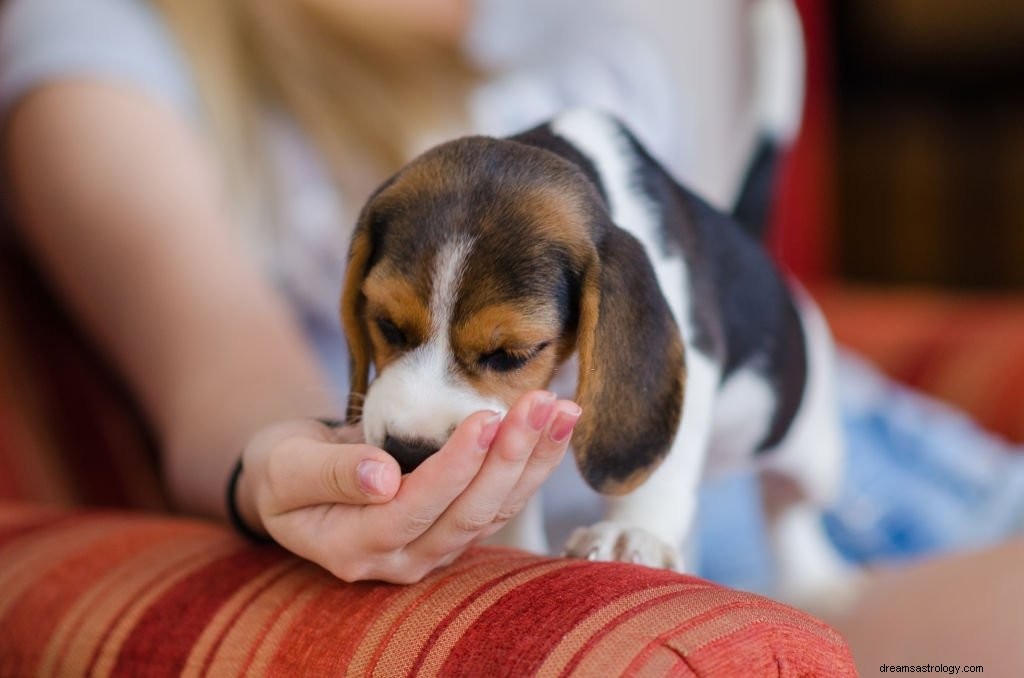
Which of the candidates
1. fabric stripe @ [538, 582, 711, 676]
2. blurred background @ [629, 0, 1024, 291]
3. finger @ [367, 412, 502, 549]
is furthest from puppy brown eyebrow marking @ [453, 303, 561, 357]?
blurred background @ [629, 0, 1024, 291]

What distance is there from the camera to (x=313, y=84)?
1886 millimetres

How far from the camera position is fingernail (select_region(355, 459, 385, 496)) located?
0.75 m

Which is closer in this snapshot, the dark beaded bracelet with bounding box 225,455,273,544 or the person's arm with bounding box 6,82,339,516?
the dark beaded bracelet with bounding box 225,455,273,544

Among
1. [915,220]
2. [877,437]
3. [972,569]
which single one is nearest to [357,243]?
[972,569]

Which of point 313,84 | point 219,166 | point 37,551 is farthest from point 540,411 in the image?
point 313,84

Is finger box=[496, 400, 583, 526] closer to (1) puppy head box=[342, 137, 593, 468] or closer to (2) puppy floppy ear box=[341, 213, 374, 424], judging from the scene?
(1) puppy head box=[342, 137, 593, 468]

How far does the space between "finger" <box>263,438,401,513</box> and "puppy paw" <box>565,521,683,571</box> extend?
19cm

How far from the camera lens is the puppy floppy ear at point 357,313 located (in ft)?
3.05

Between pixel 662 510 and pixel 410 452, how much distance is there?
0.67ft

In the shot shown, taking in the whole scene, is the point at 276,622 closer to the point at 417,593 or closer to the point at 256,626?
the point at 256,626

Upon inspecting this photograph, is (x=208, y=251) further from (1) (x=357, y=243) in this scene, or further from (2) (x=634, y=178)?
(2) (x=634, y=178)

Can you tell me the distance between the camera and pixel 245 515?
3.38 feet

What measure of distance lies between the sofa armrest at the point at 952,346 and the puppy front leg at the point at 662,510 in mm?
1612

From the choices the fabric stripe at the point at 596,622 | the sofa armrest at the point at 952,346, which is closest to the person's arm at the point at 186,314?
the fabric stripe at the point at 596,622
